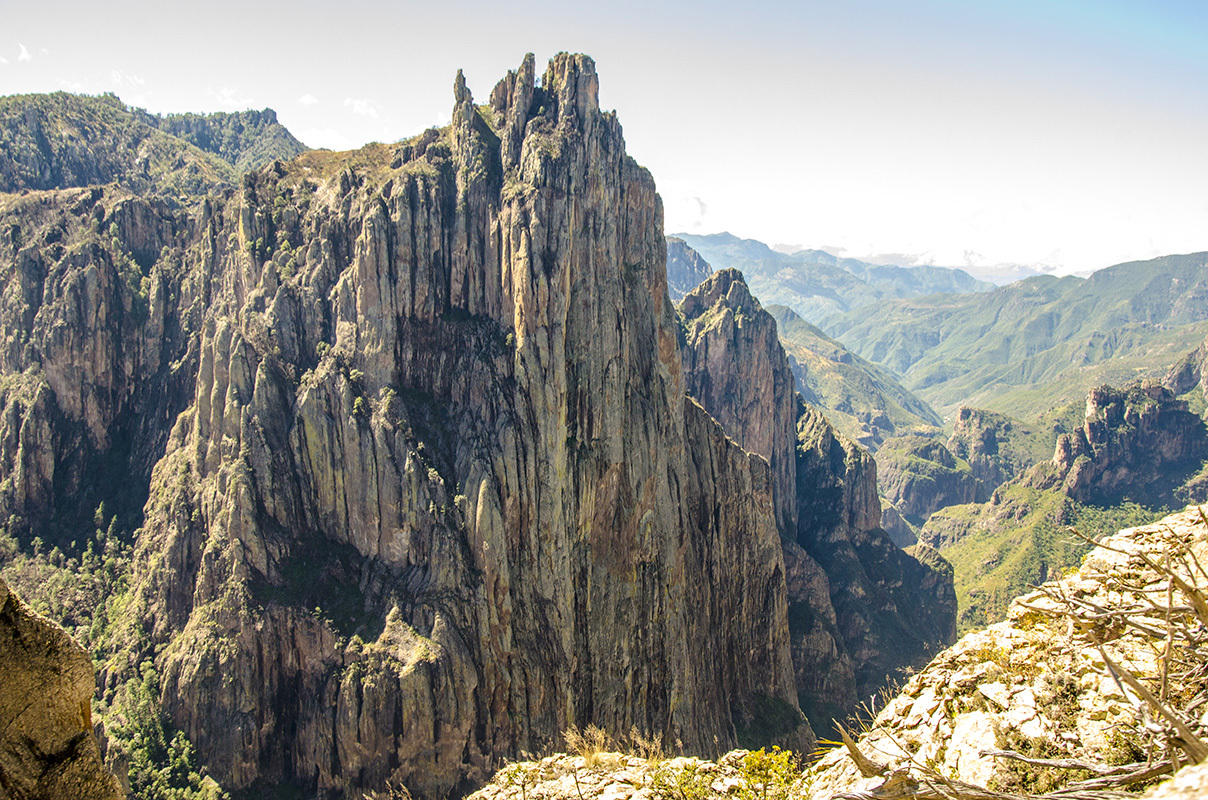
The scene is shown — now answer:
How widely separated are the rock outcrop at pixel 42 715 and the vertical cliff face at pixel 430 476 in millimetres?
38362

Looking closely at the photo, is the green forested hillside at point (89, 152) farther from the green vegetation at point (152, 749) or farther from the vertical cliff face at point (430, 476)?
the green vegetation at point (152, 749)

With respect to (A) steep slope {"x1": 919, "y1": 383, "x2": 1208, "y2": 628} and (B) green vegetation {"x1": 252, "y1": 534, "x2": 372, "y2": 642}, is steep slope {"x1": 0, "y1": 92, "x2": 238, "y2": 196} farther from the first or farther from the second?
(A) steep slope {"x1": 919, "y1": 383, "x2": 1208, "y2": 628}

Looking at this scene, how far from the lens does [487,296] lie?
5484 cm

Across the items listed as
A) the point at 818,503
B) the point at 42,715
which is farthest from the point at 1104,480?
the point at 42,715

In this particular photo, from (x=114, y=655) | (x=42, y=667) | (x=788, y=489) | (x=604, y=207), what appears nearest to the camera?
(x=42, y=667)

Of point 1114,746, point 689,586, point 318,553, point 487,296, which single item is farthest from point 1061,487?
point 1114,746

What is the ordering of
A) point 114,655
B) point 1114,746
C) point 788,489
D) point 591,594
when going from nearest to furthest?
Result: point 1114,746 → point 114,655 → point 591,594 → point 788,489

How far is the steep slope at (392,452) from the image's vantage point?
44.7 meters

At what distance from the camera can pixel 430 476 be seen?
160 ft

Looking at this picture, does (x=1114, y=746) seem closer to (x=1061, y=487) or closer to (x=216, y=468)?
(x=216, y=468)

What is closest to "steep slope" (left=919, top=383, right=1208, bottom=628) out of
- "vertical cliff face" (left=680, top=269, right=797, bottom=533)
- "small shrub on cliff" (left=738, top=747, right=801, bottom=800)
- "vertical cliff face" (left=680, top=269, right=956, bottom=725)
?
"vertical cliff face" (left=680, top=269, right=956, bottom=725)

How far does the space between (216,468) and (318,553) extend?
10.4m

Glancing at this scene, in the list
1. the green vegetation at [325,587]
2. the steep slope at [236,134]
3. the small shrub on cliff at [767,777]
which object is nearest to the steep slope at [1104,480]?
the green vegetation at [325,587]

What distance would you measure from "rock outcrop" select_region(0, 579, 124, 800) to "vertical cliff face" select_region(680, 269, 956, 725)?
293 ft
